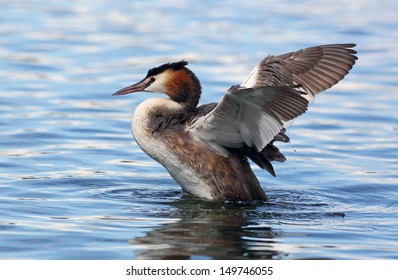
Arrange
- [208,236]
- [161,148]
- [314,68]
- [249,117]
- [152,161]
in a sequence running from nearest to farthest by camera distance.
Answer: [208,236] → [249,117] → [161,148] → [314,68] → [152,161]

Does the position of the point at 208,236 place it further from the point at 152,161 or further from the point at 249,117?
the point at 152,161

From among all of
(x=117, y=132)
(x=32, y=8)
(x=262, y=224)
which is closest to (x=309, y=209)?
(x=262, y=224)

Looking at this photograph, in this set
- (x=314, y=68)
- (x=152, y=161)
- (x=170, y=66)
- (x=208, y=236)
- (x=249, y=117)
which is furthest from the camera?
(x=152, y=161)

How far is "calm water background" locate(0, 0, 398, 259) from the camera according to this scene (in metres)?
8.16

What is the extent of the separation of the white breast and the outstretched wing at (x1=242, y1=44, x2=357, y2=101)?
1283mm

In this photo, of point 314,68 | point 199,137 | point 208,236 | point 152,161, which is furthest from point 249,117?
point 152,161

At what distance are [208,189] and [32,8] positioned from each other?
12396 mm

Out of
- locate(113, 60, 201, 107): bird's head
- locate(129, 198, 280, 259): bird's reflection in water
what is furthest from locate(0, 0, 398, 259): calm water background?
locate(113, 60, 201, 107): bird's head

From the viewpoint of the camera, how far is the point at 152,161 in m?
11.4

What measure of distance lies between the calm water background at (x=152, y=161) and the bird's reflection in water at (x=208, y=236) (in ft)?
0.06

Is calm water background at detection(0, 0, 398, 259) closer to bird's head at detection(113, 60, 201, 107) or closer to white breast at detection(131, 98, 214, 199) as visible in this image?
white breast at detection(131, 98, 214, 199)

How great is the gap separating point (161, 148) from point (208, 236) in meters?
1.30

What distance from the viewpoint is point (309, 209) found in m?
9.39
